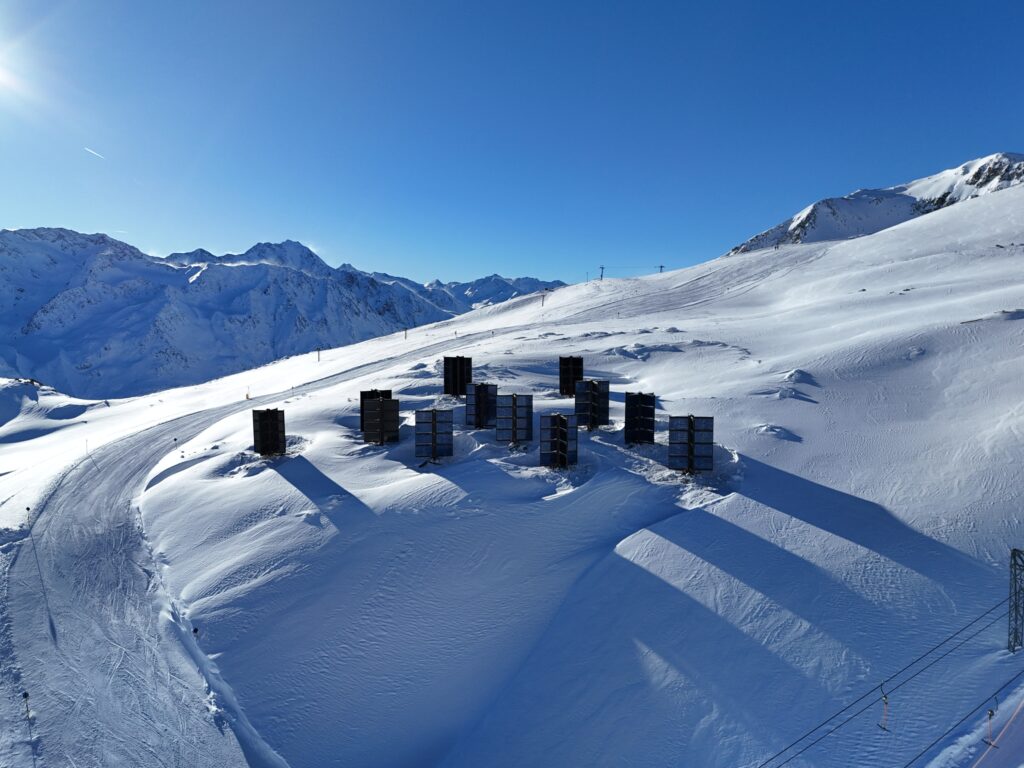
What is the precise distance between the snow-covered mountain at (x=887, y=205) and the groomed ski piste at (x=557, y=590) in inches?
4082

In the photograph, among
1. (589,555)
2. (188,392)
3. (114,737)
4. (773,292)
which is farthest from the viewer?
(773,292)

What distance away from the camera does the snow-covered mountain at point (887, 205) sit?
11212cm

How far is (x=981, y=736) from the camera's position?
25.4 feet

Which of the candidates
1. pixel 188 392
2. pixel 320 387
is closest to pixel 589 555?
pixel 320 387

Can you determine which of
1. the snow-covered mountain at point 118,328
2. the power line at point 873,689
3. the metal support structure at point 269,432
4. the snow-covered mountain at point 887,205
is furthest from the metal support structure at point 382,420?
the snow-covered mountain at point 118,328

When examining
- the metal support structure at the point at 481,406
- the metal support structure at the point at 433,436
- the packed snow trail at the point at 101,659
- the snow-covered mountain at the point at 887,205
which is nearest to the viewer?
the packed snow trail at the point at 101,659

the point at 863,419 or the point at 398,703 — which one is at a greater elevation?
the point at 863,419

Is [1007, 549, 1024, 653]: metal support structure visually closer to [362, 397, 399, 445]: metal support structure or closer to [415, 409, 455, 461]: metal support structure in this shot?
[415, 409, 455, 461]: metal support structure

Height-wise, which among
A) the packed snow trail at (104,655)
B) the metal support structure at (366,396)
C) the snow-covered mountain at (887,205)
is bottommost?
the packed snow trail at (104,655)

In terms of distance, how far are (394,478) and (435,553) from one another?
4.13 m

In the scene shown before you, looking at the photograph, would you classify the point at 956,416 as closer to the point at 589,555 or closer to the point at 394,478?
the point at 589,555

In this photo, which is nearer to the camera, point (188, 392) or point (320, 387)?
point (320, 387)

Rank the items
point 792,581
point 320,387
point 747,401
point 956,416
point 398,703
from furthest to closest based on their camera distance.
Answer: point 320,387
point 747,401
point 956,416
point 792,581
point 398,703

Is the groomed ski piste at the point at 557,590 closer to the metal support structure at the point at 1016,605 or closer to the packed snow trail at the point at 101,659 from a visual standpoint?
the packed snow trail at the point at 101,659
